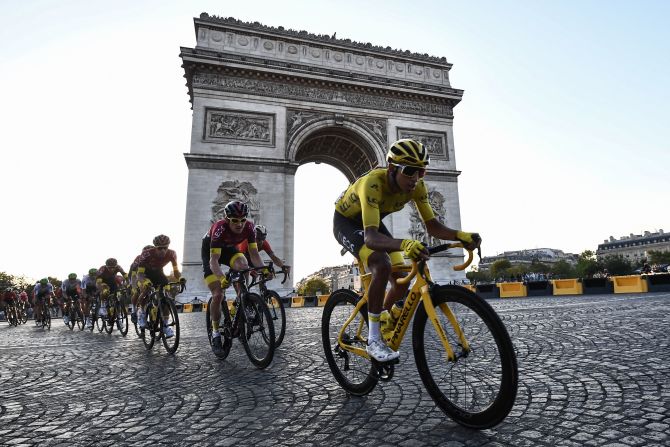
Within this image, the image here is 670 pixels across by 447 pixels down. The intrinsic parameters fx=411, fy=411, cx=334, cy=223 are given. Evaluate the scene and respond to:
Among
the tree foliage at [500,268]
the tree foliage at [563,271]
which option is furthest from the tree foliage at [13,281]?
the tree foliage at [563,271]

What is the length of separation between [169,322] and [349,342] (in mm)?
3517

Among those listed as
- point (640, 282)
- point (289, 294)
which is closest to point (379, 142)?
point (289, 294)

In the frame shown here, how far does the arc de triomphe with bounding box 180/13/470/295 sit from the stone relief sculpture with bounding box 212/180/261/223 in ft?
0.17

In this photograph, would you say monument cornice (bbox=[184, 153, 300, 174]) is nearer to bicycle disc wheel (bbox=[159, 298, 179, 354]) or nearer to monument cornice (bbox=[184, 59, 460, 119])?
monument cornice (bbox=[184, 59, 460, 119])

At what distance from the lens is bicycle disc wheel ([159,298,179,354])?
17.4ft

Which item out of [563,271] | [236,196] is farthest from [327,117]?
[563,271]

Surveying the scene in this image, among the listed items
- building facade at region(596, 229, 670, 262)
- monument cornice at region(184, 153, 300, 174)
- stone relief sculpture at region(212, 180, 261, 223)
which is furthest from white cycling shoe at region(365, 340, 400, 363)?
building facade at region(596, 229, 670, 262)

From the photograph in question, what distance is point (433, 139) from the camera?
2614 cm

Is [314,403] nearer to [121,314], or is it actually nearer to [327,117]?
[121,314]

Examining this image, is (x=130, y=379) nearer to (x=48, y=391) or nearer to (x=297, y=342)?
(x=48, y=391)

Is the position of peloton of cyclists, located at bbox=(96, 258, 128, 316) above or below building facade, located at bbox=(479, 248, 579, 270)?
below

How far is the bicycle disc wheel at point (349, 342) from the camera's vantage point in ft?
9.42

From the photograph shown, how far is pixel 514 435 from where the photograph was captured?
1.96 metres

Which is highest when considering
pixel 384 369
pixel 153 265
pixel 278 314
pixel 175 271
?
pixel 153 265
